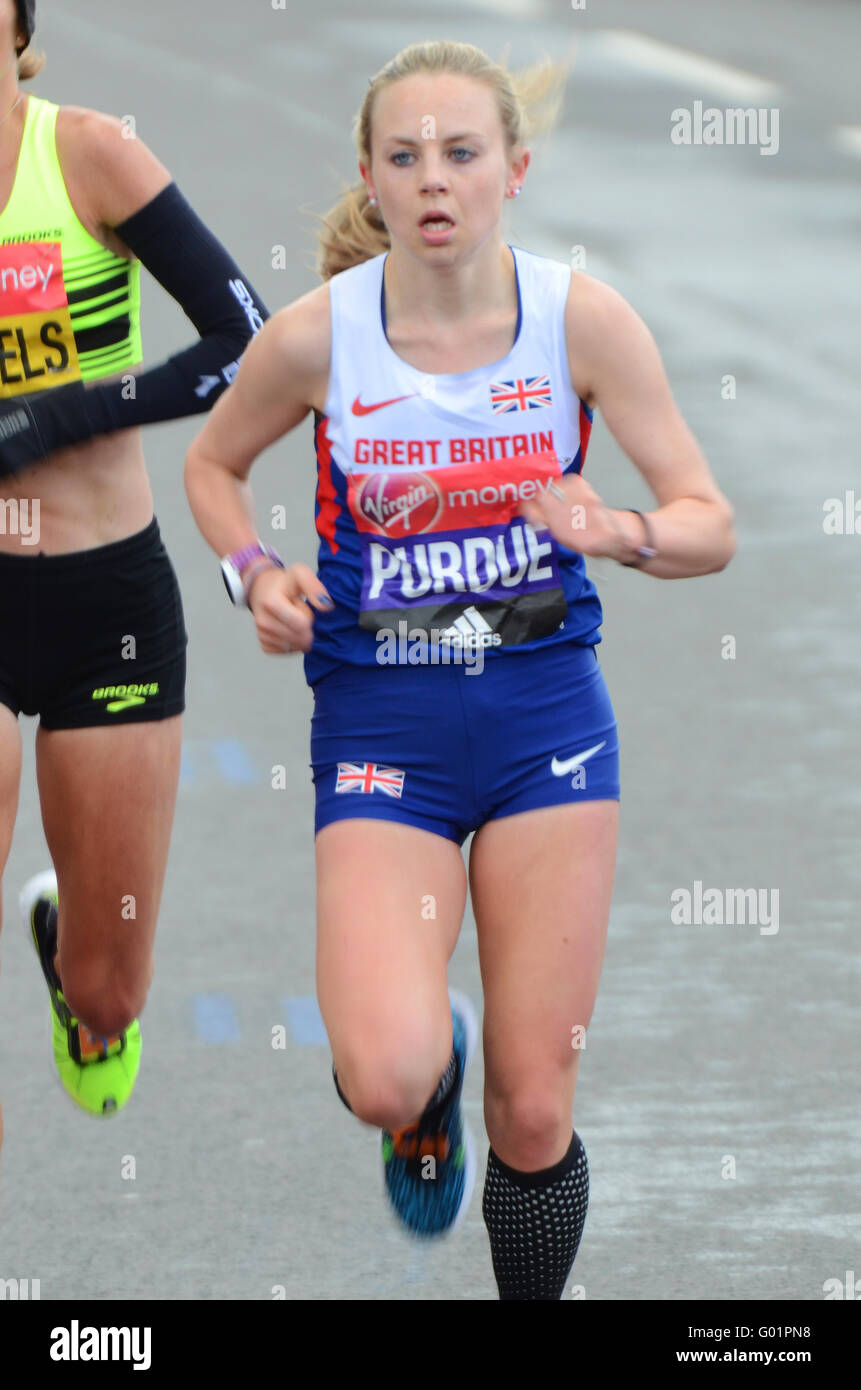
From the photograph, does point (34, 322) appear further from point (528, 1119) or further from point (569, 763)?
point (528, 1119)

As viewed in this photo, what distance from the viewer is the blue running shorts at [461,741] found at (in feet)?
14.1

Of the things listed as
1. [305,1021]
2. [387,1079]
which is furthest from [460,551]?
[305,1021]

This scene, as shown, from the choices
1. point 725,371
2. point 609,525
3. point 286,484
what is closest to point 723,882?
point 609,525

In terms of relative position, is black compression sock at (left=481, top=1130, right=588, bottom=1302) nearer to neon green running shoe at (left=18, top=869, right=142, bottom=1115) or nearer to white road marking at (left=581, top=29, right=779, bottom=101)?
neon green running shoe at (left=18, top=869, right=142, bottom=1115)

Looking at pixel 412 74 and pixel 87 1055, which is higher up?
pixel 412 74

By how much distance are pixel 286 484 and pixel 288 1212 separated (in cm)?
641

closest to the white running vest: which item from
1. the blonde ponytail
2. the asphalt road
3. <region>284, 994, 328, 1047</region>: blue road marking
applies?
the blonde ponytail

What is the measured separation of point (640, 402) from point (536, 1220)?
1378mm

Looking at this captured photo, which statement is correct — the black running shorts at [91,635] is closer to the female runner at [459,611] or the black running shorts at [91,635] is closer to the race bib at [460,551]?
the female runner at [459,611]

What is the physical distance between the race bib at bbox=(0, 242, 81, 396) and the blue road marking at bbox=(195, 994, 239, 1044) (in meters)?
2.08

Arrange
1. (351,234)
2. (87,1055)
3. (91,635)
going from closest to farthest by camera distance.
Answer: (351,234) < (91,635) < (87,1055)

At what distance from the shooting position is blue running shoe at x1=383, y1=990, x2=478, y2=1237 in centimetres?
435

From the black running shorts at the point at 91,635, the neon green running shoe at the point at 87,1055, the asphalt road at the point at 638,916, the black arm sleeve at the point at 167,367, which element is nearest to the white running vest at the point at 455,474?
the black arm sleeve at the point at 167,367

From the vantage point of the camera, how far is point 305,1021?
6293 millimetres
